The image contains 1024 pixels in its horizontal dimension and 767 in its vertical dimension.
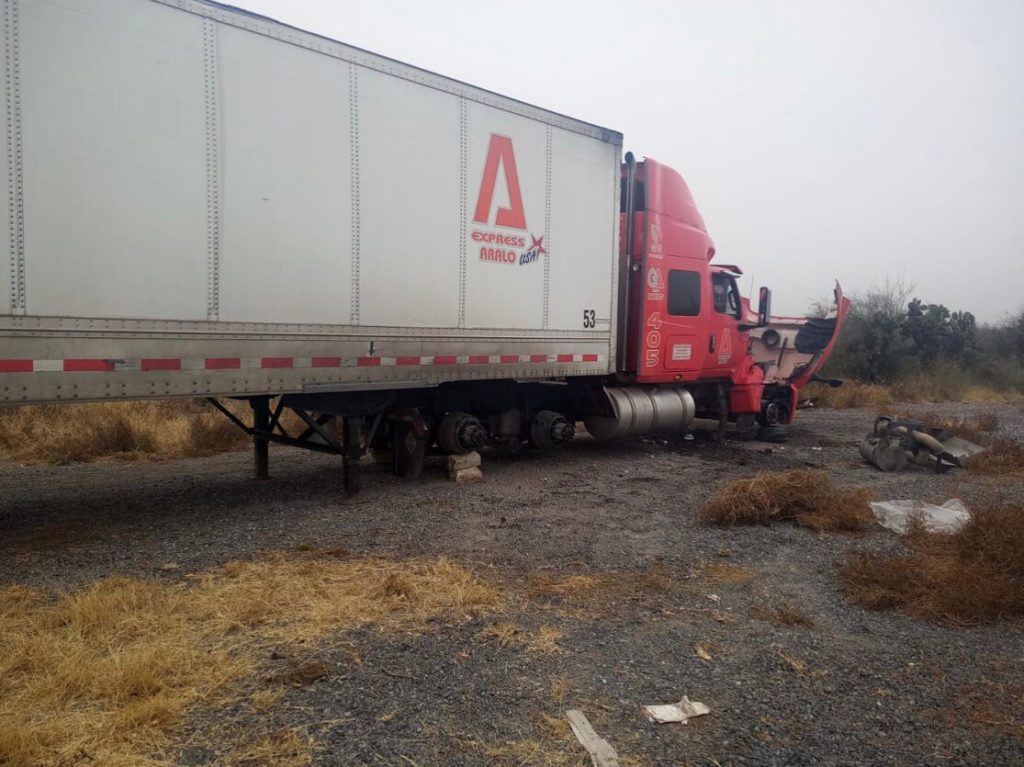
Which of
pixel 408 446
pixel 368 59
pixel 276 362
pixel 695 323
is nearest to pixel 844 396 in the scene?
pixel 695 323

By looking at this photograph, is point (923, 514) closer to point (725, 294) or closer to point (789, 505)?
point (789, 505)

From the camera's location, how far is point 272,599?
176 inches

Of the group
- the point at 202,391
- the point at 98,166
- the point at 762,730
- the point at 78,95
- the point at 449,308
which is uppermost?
the point at 78,95

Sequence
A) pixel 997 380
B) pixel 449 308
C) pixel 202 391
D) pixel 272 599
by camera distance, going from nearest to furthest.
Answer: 1. pixel 272 599
2. pixel 202 391
3. pixel 449 308
4. pixel 997 380

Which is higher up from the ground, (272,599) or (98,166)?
(98,166)

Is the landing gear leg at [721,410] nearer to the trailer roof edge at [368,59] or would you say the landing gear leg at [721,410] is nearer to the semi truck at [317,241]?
the semi truck at [317,241]

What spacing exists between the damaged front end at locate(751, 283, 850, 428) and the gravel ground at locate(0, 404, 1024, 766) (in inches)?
160

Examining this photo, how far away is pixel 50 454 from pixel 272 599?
7.35 meters

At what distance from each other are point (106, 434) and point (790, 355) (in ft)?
36.3

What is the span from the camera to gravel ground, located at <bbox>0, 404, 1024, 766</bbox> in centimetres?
305

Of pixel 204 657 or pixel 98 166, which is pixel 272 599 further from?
pixel 98 166

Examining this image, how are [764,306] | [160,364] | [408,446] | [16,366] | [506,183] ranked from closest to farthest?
1. [16,366]
2. [160,364]
3. [506,183]
4. [408,446]
5. [764,306]

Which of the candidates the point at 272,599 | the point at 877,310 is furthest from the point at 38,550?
the point at 877,310

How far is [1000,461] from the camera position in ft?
30.3
